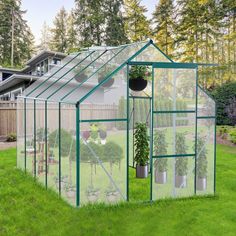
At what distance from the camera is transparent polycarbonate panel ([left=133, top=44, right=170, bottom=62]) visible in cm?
731

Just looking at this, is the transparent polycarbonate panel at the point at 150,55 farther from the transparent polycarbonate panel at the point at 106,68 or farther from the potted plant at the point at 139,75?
the potted plant at the point at 139,75

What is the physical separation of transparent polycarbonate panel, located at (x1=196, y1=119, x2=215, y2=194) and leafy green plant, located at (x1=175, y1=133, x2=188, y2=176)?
321 mm

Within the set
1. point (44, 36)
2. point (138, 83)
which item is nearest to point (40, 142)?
point (138, 83)

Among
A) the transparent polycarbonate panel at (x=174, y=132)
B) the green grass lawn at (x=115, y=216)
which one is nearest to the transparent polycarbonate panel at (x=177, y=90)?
the transparent polycarbonate panel at (x=174, y=132)

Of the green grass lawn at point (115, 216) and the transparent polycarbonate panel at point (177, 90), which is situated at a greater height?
the transparent polycarbonate panel at point (177, 90)

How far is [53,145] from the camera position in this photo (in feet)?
24.1

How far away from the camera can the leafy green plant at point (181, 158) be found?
22.6 ft

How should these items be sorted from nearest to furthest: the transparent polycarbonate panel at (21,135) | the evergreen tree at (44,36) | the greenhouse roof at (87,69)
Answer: the greenhouse roof at (87,69) → the transparent polycarbonate panel at (21,135) → the evergreen tree at (44,36)

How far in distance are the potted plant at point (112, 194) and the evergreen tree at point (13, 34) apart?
33.1 metres

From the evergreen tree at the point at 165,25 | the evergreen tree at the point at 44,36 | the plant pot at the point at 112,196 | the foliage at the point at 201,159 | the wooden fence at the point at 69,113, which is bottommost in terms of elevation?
the plant pot at the point at 112,196

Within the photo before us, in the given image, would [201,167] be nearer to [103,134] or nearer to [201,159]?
[201,159]

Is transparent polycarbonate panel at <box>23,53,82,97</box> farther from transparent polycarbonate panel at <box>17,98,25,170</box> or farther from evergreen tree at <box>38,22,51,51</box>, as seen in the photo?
evergreen tree at <box>38,22,51,51</box>

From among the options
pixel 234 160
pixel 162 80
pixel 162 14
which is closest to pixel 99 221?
pixel 162 80

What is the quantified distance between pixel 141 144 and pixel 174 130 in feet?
3.92
